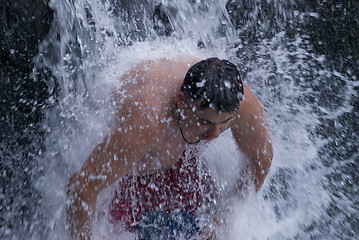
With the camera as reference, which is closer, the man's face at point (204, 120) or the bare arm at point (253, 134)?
the man's face at point (204, 120)

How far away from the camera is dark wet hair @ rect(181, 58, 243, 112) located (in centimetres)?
127

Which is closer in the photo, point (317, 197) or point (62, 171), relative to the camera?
point (62, 171)

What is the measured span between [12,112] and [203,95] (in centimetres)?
133

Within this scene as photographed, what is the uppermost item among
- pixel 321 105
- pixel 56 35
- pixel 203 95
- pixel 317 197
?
pixel 56 35

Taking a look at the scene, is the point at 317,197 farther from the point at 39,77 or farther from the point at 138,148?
the point at 39,77

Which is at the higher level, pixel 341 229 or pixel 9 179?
pixel 9 179

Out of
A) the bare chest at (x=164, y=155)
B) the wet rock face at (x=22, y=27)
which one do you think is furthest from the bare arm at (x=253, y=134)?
the wet rock face at (x=22, y=27)

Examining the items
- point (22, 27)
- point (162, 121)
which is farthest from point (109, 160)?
point (22, 27)

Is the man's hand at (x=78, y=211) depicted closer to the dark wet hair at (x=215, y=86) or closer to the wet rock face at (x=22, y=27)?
the dark wet hair at (x=215, y=86)

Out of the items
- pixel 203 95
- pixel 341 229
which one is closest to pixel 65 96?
pixel 203 95

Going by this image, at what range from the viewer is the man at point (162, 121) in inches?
51.3

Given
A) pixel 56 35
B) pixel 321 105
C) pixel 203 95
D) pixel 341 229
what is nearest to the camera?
pixel 203 95

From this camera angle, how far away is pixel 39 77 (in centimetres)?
209

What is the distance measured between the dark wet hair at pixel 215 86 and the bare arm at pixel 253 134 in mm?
216
